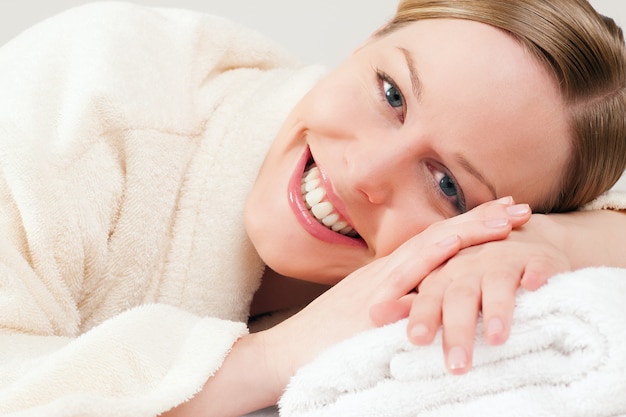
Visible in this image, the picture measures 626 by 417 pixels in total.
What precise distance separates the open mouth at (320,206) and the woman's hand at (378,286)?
6.3 inches

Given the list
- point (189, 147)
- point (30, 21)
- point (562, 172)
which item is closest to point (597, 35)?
point (562, 172)

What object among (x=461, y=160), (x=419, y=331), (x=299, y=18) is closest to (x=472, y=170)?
(x=461, y=160)

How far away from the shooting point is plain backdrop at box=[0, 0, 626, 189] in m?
2.12

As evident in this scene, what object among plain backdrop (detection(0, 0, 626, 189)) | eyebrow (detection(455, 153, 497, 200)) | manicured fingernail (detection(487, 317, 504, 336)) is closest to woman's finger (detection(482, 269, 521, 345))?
manicured fingernail (detection(487, 317, 504, 336))

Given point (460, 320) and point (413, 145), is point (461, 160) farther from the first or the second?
point (460, 320)

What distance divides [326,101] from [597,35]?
0.37 meters

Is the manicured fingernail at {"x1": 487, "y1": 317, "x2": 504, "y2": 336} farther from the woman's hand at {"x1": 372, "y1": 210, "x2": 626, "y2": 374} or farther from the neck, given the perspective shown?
the neck

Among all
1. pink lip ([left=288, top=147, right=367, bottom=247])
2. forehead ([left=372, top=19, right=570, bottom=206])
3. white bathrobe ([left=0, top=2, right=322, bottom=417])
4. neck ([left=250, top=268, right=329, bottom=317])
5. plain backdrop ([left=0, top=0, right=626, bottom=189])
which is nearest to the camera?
white bathrobe ([left=0, top=2, right=322, bottom=417])

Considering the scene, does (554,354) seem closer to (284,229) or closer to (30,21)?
(284,229)

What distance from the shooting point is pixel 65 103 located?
1.14m

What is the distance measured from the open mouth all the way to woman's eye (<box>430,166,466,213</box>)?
0.14 metres

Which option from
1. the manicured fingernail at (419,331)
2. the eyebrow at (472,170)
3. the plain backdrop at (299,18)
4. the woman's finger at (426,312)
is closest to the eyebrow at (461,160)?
the eyebrow at (472,170)

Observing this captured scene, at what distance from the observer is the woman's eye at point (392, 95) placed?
42.6 inches

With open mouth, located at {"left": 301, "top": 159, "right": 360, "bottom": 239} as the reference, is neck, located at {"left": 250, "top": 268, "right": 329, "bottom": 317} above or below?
below
